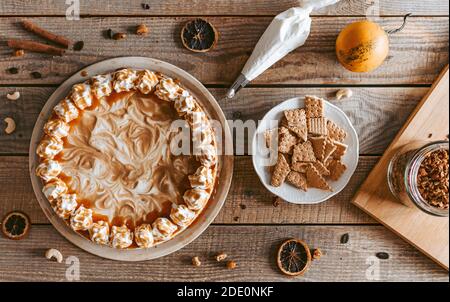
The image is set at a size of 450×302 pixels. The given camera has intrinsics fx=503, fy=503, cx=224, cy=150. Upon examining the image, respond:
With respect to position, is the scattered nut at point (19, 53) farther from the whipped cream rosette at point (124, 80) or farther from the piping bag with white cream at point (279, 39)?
the piping bag with white cream at point (279, 39)

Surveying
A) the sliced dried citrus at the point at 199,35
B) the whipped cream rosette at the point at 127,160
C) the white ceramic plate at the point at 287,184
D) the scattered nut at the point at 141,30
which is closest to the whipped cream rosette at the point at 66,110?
the whipped cream rosette at the point at 127,160

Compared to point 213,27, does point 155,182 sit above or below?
below

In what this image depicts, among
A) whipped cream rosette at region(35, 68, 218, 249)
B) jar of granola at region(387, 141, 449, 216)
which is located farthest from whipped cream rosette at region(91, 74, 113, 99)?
jar of granola at region(387, 141, 449, 216)

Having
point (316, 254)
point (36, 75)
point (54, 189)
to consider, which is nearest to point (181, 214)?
point (54, 189)

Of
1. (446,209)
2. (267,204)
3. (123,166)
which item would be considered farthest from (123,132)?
(446,209)

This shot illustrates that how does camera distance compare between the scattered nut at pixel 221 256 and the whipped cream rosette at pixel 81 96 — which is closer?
the whipped cream rosette at pixel 81 96

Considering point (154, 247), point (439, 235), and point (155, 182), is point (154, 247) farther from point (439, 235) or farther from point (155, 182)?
point (439, 235)
